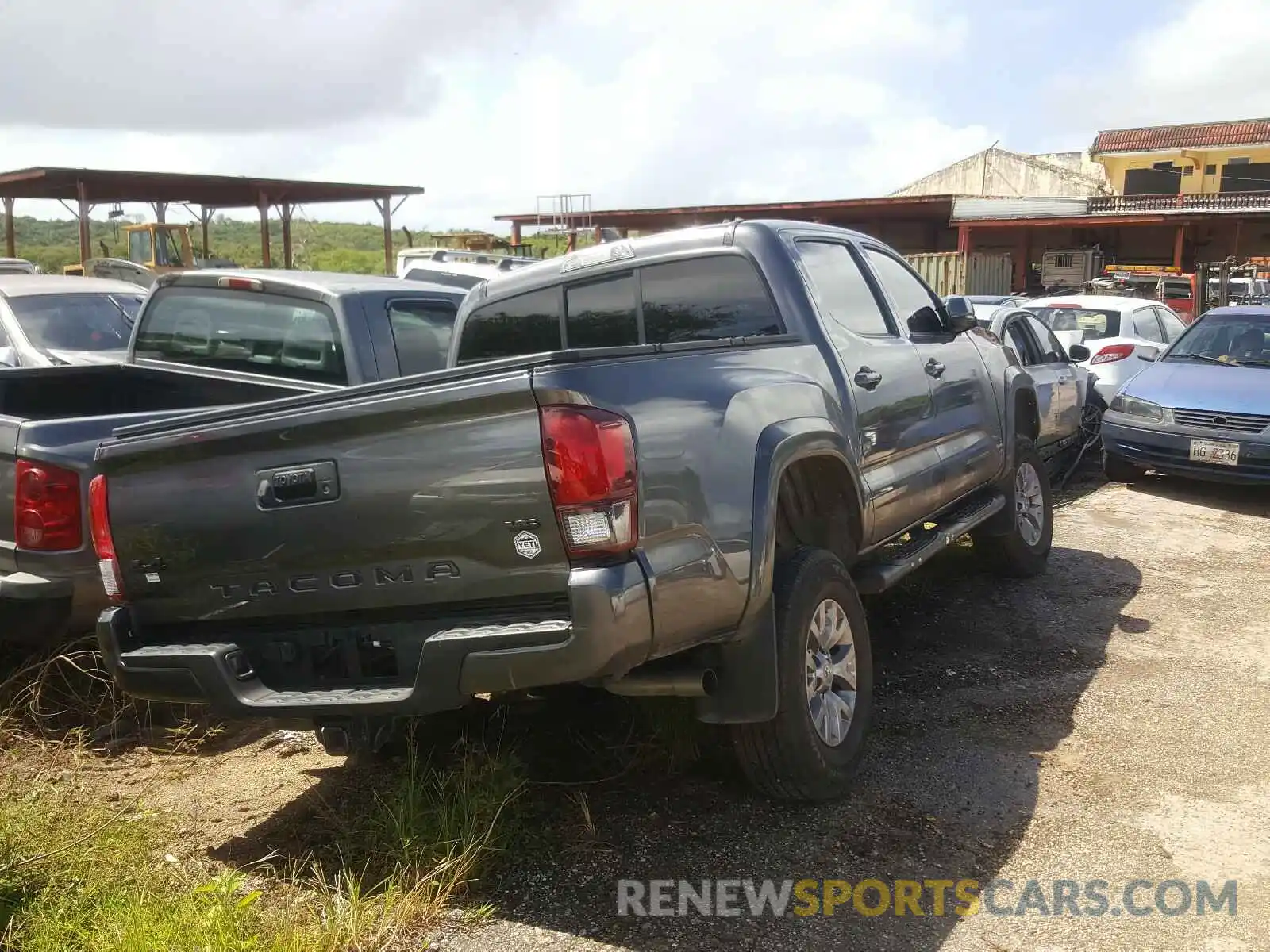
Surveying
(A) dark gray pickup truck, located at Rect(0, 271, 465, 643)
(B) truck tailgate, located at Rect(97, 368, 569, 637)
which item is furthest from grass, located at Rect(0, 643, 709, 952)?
(B) truck tailgate, located at Rect(97, 368, 569, 637)

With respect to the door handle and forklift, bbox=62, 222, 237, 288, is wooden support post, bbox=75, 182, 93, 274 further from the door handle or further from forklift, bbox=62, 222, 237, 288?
the door handle

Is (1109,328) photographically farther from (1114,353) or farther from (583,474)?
(583,474)

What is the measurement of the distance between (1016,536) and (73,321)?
774 cm

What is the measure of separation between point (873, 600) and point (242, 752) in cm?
346

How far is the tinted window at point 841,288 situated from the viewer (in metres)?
4.81

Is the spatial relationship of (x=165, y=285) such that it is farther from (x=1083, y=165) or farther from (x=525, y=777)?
(x=1083, y=165)

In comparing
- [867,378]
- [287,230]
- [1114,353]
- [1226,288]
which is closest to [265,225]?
[287,230]

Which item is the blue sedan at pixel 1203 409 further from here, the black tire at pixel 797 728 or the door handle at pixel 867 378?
the black tire at pixel 797 728

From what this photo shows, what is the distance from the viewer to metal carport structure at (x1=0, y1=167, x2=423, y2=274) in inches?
1057

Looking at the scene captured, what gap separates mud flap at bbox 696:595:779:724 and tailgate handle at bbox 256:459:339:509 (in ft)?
4.10

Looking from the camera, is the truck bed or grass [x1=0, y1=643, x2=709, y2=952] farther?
the truck bed

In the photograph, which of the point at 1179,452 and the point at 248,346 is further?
the point at 1179,452

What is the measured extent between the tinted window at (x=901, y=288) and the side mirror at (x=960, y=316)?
8 centimetres

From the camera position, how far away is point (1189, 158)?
4216cm
